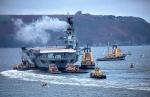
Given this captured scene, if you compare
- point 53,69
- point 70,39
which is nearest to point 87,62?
point 70,39

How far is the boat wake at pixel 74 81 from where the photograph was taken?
3914cm

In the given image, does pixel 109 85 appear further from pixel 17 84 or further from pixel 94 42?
pixel 94 42

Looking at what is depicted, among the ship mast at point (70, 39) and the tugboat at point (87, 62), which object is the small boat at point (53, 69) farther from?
the ship mast at point (70, 39)

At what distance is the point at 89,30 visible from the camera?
90062 millimetres

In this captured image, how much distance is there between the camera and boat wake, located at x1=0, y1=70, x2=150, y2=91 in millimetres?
39138

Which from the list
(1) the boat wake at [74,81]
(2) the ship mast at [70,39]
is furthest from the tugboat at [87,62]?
(1) the boat wake at [74,81]

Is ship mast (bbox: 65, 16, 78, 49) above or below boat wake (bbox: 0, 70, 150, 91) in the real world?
above

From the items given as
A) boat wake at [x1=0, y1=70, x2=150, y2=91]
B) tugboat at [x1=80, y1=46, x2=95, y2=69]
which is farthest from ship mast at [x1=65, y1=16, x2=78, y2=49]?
boat wake at [x1=0, y1=70, x2=150, y2=91]

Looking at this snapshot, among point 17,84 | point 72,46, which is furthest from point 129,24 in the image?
point 17,84

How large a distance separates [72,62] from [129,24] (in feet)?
122

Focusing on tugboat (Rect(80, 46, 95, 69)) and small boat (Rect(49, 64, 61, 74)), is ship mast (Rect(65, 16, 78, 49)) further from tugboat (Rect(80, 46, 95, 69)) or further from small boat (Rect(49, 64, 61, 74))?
small boat (Rect(49, 64, 61, 74))

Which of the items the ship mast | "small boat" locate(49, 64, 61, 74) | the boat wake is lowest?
the boat wake

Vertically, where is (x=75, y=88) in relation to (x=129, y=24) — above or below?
below

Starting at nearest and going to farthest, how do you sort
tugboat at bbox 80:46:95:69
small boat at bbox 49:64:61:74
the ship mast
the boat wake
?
1. the boat wake
2. small boat at bbox 49:64:61:74
3. tugboat at bbox 80:46:95:69
4. the ship mast
